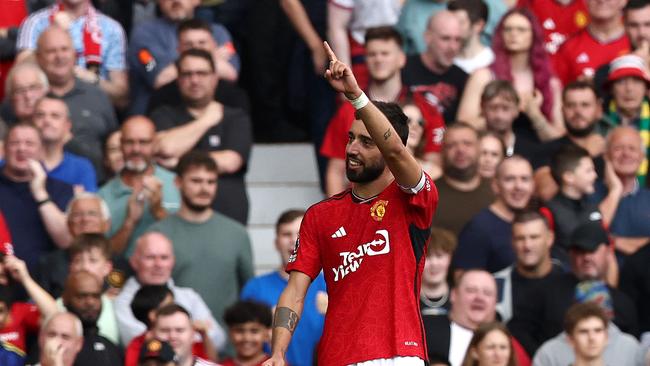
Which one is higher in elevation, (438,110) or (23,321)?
(438,110)

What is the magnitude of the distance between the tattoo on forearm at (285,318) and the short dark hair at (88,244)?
363cm

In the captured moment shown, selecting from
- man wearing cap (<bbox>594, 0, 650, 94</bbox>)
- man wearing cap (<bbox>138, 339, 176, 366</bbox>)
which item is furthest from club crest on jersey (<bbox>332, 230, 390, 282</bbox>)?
man wearing cap (<bbox>594, 0, 650, 94</bbox>)

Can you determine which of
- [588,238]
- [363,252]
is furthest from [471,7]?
[363,252]

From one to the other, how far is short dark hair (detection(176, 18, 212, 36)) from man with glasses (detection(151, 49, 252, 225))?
55 centimetres

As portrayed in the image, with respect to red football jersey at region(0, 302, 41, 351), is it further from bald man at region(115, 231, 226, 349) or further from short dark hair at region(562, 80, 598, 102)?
short dark hair at region(562, 80, 598, 102)

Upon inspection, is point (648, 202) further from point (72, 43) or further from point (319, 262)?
point (319, 262)

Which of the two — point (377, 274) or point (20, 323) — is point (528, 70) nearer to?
point (20, 323)

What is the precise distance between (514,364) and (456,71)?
353 centimetres

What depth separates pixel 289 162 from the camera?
14359mm

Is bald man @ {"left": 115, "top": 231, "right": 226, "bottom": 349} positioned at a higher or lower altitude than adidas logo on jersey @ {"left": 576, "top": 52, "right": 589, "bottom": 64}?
lower

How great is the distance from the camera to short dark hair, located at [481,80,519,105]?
13172 millimetres

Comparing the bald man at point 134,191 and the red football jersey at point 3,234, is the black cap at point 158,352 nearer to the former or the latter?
the red football jersey at point 3,234

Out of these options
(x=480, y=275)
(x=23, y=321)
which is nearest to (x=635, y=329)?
(x=480, y=275)

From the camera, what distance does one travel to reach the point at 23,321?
1097 centimetres
